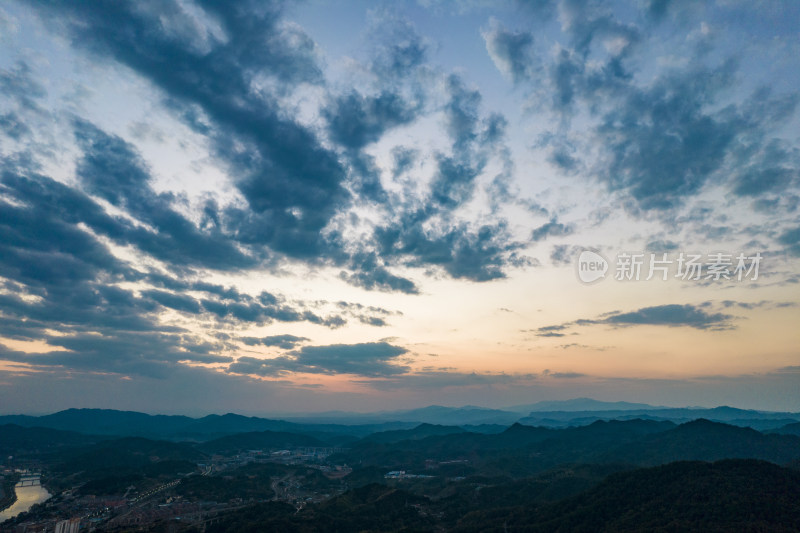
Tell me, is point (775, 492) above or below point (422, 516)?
above

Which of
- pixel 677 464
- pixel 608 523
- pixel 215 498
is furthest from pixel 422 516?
pixel 215 498

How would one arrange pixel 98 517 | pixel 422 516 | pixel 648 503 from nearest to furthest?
pixel 648 503 → pixel 422 516 → pixel 98 517

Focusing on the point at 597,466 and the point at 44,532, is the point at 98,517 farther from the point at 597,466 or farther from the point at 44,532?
the point at 597,466

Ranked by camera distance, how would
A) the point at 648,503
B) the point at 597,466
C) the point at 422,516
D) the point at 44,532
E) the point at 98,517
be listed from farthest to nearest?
the point at 597,466 < the point at 98,517 < the point at 422,516 < the point at 44,532 < the point at 648,503

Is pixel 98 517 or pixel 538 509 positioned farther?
pixel 98 517

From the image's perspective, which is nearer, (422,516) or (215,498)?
(422,516)

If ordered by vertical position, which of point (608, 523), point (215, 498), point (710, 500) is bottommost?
point (215, 498)

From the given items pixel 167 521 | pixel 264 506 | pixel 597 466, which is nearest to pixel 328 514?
pixel 264 506

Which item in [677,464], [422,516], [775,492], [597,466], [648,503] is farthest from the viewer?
[597,466]

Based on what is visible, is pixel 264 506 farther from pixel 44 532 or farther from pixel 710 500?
pixel 710 500
